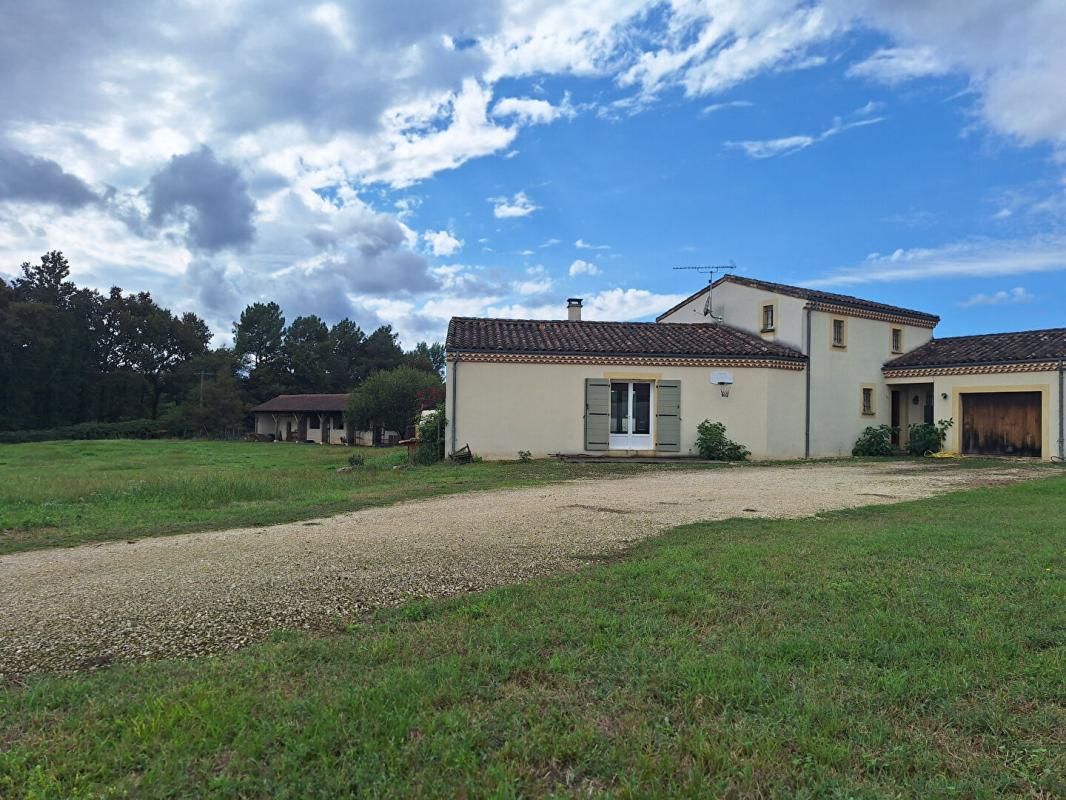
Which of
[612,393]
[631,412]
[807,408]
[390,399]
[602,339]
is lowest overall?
[631,412]

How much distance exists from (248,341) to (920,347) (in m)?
61.6

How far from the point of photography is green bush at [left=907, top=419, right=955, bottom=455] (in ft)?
69.0

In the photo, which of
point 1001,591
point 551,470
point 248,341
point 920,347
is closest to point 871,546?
point 1001,591

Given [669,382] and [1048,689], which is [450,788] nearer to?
[1048,689]

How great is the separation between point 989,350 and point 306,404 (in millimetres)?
44819

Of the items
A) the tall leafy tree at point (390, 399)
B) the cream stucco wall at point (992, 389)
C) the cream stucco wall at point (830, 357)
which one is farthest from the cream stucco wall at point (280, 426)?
the cream stucco wall at point (992, 389)

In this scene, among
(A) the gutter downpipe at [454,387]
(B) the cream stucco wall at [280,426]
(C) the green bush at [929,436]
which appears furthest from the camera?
(B) the cream stucco wall at [280,426]

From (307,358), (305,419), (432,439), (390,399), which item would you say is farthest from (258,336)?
(432,439)

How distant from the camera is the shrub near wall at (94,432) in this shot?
4572 centimetres

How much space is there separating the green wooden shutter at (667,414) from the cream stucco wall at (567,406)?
0.21 m

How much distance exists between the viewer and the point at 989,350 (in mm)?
21016

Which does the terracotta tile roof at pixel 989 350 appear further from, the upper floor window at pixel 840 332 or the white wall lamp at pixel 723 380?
the white wall lamp at pixel 723 380

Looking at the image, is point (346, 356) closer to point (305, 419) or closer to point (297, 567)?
point (305, 419)

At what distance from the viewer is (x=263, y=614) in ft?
15.6
